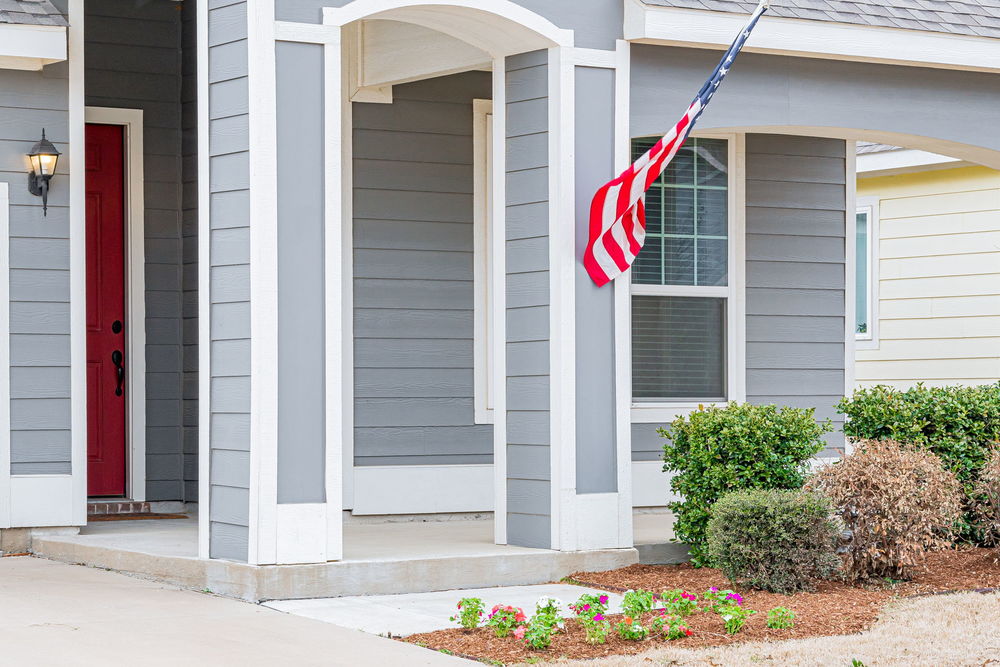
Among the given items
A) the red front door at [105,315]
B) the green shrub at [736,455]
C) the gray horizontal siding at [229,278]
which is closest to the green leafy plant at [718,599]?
the green shrub at [736,455]

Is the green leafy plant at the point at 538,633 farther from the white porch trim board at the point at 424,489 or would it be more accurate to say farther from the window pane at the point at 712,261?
the window pane at the point at 712,261

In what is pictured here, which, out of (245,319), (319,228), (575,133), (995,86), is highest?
(995,86)

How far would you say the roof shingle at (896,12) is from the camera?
7738 mm

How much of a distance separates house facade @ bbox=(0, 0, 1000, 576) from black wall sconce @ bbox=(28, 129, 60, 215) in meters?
0.07

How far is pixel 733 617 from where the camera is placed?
5.45m

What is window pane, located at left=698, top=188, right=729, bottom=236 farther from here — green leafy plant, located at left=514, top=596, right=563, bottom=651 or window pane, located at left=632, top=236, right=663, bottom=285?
green leafy plant, located at left=514, top=596, right=563, bottom=651

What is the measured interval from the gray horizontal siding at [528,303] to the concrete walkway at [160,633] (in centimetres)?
177

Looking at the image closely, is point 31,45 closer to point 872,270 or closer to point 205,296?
point 205,296

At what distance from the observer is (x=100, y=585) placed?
22.0ft

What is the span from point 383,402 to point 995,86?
180 inches

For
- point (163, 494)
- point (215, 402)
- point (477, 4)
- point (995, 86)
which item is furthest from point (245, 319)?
point (995, 86)

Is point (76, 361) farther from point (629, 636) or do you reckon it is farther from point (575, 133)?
point (629, 636)

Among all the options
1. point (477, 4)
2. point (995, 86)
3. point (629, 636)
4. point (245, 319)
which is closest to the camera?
point (629, 636)

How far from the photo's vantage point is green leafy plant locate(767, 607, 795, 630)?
553cm
